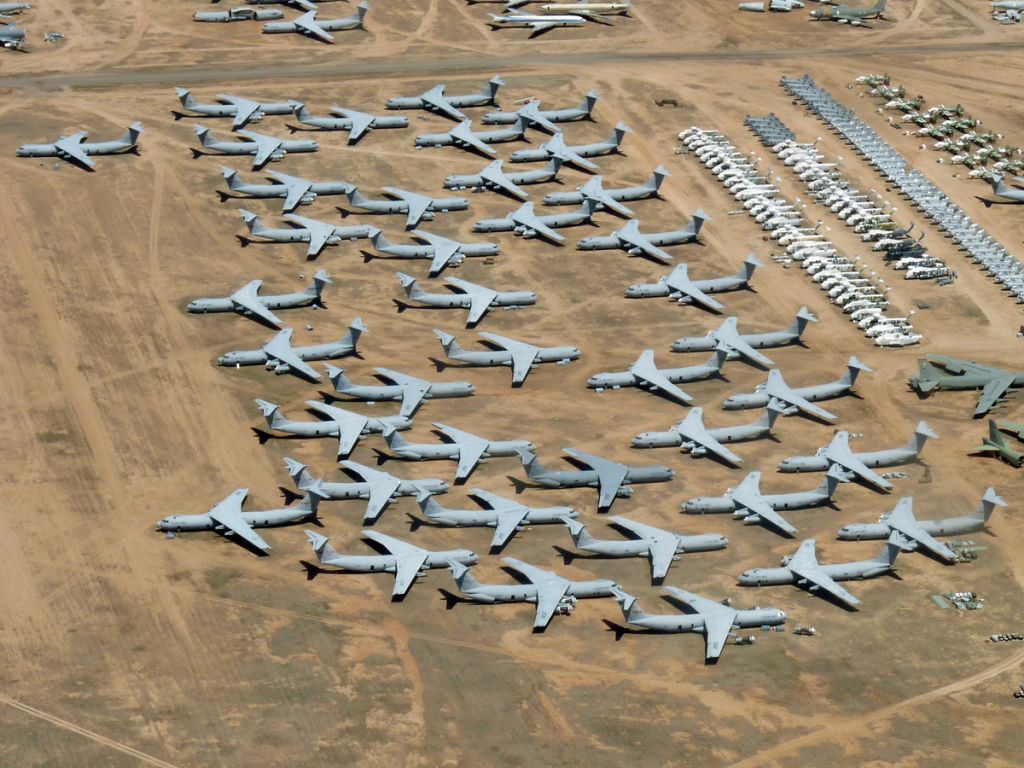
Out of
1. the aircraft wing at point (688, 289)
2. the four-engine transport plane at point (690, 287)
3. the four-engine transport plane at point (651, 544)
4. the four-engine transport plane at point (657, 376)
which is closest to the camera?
the four-engine transport plane at point (651, 544)

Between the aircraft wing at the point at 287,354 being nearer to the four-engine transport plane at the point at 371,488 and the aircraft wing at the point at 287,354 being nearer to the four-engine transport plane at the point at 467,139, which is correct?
→ the four-engine transport plane at the point at 371,488

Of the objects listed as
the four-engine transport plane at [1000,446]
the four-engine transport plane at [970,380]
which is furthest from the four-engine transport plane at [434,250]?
the four-engine transport plane at [1000,446]

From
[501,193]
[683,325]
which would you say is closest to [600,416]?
[683,325]

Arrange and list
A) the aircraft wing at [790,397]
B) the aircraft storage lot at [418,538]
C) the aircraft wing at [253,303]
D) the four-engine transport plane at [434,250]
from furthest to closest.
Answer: the four-engine transport plane at [434,250], the aircraft wing at [253,303], the aircraft wing at [790,397], the aircraft storage lot at [418,538]

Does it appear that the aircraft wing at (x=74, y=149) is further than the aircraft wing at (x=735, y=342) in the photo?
Yes

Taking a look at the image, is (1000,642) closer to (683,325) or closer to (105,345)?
(683,325)

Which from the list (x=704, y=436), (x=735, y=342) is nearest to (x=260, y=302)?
(x=735, y=342)

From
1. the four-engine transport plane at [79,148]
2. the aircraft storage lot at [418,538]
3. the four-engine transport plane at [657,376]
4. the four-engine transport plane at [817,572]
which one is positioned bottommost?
the aircraft storage lot at [418,538]
